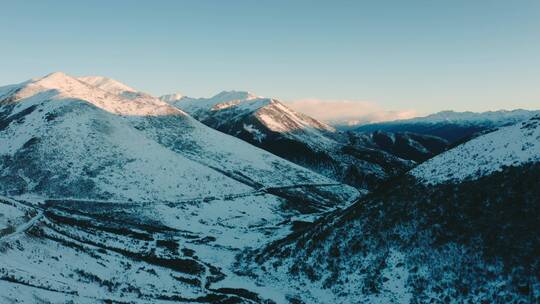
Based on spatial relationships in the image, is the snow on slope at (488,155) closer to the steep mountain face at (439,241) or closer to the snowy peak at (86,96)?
the steep mountain face at (439,241)

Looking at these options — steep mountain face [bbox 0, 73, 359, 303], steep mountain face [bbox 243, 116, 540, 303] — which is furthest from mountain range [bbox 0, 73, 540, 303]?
steep mountain face [bbox 0, 73, 359, 303]

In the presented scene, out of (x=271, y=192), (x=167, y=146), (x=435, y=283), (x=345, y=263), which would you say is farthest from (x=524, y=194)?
(x=167, y=146)

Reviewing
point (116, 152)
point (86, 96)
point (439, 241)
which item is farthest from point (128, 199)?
point (86, 96)

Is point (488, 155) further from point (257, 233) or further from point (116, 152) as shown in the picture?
point (116, 152)

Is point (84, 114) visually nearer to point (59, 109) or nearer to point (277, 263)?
point (59, 109)

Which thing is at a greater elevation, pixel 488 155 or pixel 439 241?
pixel 488 155

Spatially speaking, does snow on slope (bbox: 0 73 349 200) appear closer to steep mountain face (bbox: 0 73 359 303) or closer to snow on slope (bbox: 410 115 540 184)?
steep mountain face (bbox: 0 73 359 303)

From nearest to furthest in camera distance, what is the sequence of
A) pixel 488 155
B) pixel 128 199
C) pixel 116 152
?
1. pixel 488 155
2. pixel 128 199
3. pixel 116 152

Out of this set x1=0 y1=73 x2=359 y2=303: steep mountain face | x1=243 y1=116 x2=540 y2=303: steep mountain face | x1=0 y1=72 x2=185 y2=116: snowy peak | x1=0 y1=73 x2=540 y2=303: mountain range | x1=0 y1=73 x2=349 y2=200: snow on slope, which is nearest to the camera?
x1=243 y1=116 x2=540 y2=303: steep mountain face
